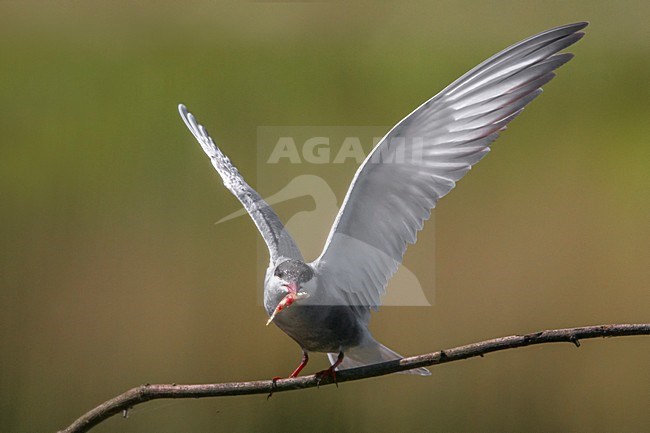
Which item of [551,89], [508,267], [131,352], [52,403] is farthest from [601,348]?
[52,403]

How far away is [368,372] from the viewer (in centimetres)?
108

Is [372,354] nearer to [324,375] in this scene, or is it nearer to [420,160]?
[324,375]

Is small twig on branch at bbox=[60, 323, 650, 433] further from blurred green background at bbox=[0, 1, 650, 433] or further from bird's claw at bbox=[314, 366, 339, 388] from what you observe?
blurred green background at bbox=[0, 1, 650, 433]

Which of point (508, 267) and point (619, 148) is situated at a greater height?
point (619, 148)

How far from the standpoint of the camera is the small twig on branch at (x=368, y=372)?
0.97m

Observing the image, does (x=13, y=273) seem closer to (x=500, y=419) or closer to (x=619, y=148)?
(x=500, y=419)

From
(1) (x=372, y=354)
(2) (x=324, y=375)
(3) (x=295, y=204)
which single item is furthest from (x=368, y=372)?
(3) (x=295, y=204)

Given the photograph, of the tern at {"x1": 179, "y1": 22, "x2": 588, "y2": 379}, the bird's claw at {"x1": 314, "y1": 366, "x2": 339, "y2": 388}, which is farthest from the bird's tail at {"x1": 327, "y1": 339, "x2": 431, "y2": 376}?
the bird's claw at {"x1": 314, "y1": 366, "x2": 339, "y2": 388}

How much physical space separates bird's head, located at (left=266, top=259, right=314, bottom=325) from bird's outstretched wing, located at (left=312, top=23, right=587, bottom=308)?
10 cm

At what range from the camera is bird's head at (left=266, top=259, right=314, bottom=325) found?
1.14m

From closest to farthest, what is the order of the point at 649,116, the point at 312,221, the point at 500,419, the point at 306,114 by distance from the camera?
the point at 312,221
the point at 500,419
the point at 306,114
the point at 649,116

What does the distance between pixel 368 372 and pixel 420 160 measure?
365 mm

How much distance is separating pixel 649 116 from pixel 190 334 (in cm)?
208

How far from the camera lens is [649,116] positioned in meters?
3.54
